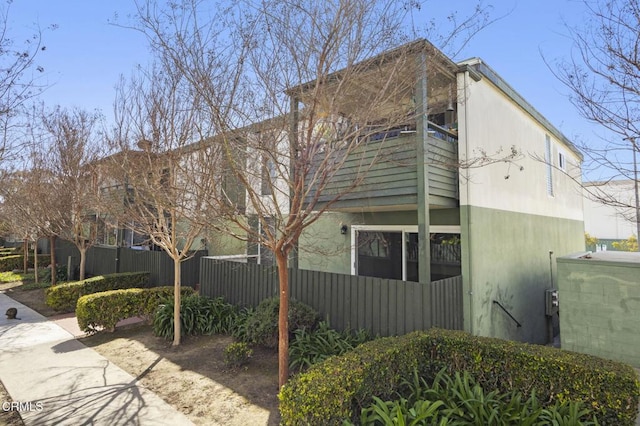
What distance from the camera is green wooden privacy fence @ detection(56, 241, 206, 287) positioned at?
11.6 m

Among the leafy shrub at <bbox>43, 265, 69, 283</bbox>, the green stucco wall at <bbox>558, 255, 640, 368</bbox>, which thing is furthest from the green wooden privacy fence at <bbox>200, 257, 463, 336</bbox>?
the leafy shrub at <bbox>43, 265, 69, 283</bbox>

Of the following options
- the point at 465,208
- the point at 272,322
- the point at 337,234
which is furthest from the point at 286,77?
the point at 337,234

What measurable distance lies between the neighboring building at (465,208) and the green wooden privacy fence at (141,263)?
4.30 meters

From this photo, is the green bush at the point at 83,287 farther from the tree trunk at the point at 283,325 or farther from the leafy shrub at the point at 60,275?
the tree trunk at the point at 283,325

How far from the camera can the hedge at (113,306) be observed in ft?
25.0

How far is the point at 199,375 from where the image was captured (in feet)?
18.6

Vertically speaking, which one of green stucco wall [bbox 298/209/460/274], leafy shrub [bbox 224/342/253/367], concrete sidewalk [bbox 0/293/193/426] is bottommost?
concrete sidewalk [bbox 0/293/193/426]

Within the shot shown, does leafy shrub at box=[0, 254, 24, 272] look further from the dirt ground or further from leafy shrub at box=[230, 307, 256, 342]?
leafy shrub at box=[230, 307, 256, 342]

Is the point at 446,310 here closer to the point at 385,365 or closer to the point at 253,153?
Result: the point at 385,365

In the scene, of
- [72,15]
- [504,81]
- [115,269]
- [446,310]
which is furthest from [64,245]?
[504,81]

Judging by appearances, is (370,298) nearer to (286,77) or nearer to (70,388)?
(286,77)

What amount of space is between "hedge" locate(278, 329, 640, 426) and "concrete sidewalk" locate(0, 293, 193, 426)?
1.93 meters

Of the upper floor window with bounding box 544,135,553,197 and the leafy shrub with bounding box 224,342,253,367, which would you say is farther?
the upper floor window with bounding box 544,135,553,197

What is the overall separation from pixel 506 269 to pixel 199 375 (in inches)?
289
